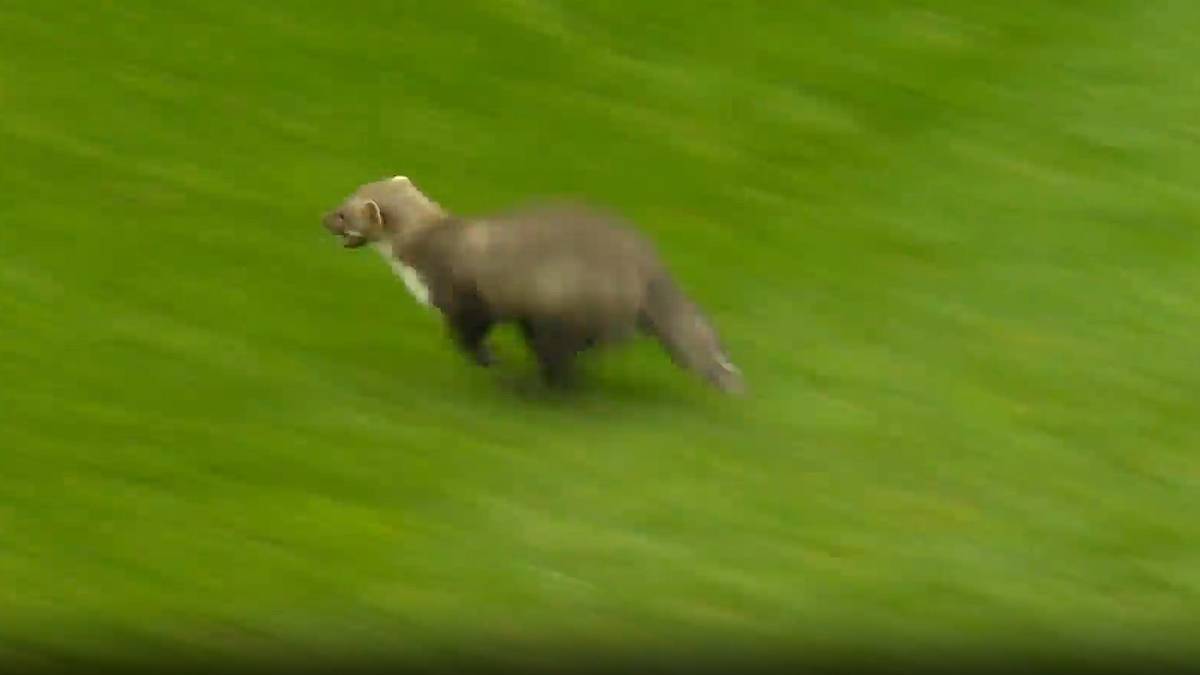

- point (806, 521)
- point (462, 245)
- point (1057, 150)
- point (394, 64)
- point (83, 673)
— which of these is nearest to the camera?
point (83, 673)

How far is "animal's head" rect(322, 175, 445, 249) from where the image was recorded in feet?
18.0

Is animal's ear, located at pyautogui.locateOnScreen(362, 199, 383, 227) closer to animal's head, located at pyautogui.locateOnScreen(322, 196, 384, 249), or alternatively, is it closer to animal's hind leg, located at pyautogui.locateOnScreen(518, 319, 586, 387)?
animal's head, located at pyautogui.locateOnScreen(322, 196, 384, 249)

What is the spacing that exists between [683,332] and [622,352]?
0.48m

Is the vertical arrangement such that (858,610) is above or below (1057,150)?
below

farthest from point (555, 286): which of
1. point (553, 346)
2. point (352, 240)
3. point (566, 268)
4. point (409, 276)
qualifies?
point (352, 240)

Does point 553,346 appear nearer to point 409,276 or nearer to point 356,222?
point 409,276

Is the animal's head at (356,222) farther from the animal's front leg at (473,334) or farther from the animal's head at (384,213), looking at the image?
the animal's front leg at (473,334)

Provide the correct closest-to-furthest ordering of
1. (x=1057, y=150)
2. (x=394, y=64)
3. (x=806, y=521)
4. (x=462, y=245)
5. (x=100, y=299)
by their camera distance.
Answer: (x=806, y=521) → (x=462, y=245) → (x=100, y=299) → (x=1057, y=150) → (x=394, y=64)

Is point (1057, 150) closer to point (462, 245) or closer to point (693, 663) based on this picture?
point (462, 245)

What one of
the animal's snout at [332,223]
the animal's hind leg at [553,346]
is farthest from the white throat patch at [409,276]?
the animal's hind leg at [553,346]

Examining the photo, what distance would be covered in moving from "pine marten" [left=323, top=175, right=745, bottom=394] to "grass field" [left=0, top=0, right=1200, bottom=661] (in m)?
0.19

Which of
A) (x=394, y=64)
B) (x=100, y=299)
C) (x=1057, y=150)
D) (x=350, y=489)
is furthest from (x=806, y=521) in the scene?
(x=394, y=64)

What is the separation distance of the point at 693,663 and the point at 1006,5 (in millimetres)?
4259

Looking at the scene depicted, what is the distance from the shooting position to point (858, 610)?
15.1 ft
